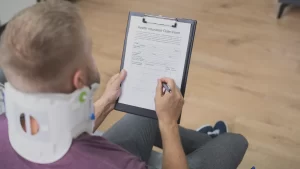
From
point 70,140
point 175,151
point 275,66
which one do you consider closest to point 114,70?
point 275,66

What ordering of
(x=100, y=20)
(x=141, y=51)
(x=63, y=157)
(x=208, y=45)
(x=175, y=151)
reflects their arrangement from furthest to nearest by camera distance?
(x=100, y=20) → (x=208, y=45) → (x=141, y=51) → (x=175, y=151) → (x=63, y=157)

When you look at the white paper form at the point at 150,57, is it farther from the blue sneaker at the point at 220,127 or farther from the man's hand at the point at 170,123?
the blue sneaker at the point at 220,127

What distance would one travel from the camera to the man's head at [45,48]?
0.70 m

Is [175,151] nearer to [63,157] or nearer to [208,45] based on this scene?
[63,157]

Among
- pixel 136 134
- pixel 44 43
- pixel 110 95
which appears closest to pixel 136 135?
pixel 136 134

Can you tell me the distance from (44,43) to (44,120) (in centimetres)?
16

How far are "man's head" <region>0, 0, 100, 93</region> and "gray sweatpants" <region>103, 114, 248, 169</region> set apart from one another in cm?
47

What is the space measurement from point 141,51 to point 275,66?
1.28 m

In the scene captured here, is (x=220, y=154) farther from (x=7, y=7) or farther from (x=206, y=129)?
(x=7, y=7)

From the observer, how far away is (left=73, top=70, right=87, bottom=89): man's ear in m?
0.76

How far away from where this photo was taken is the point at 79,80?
0.78 metres

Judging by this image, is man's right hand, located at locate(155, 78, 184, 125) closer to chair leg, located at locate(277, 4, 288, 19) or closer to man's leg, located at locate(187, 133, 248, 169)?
man's leg, located at locate(187, 133, 248, 169)

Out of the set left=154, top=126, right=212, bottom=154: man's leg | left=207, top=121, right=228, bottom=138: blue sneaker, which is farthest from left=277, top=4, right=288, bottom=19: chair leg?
left=154, top=126, right=212, bottom=154: man's leg

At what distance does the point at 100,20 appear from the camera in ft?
8.66
